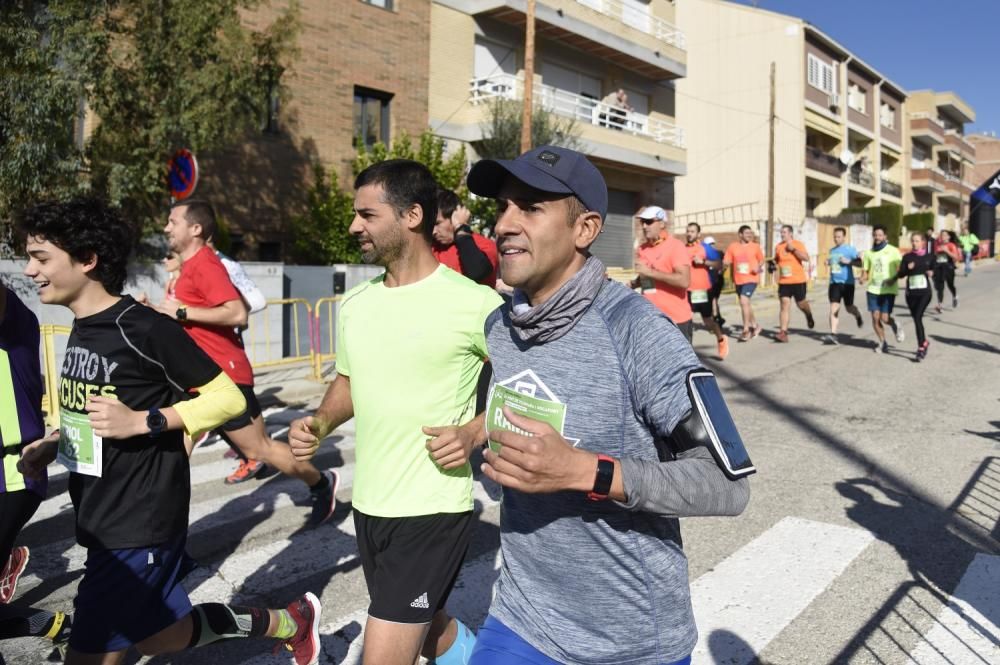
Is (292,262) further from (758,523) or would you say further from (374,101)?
(758,523)

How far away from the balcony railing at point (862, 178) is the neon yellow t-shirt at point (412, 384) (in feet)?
156

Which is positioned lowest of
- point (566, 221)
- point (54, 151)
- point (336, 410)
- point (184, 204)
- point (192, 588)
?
point (192, 588)

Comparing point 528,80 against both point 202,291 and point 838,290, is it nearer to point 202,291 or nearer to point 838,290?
point 838,290

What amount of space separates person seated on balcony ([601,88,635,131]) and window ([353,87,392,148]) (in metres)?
7.24

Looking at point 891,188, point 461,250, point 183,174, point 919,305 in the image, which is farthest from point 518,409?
point 891,188

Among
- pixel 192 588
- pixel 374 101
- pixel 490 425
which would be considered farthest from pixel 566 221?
pixel 374 101

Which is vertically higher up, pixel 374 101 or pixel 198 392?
pixel 374 101

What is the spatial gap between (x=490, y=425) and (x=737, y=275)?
532 inches

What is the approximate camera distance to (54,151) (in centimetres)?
1043

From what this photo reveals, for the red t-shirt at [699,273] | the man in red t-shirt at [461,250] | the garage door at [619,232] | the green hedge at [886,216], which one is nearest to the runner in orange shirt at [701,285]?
the red t-shirt at [699,273]

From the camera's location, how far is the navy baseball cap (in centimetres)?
203

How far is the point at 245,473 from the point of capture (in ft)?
21.3

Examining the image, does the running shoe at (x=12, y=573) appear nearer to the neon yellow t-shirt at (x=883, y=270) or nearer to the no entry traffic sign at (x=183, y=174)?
the no entry traffic sign at (x=183, y=174)

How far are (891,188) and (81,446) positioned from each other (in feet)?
190
